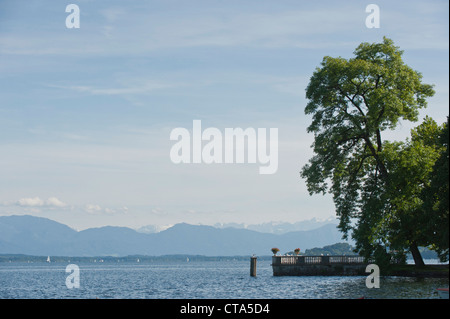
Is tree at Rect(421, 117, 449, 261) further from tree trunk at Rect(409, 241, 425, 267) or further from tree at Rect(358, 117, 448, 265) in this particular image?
tree trunk at Rect(409, 241, 425, 267)

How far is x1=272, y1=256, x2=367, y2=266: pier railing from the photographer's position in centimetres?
6631

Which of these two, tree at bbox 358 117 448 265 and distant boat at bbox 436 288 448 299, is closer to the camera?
distant boat at bbox 436 288 448 299

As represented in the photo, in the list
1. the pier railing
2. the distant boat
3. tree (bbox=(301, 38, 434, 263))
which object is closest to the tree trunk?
tree (bbox=(301, 38, 434, 263))

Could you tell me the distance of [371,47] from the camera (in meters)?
51.9

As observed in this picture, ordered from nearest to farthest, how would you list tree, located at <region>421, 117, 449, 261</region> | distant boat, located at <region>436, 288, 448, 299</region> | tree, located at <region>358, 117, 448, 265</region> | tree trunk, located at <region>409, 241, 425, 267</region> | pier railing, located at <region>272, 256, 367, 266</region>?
distant boat, located at <region>436, 288, 448, 299</region>
tree, located at <region>421, 117, 449, 261</region>
tree, located at <region>358, 117, 448, 265</region>
tree trunk, located at <region>409, 241, 425, 267</region>
pier railing, located at <region>272, 256, 367, 266</region>

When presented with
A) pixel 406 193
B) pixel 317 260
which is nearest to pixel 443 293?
pixel 406 193

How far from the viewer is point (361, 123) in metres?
51.8

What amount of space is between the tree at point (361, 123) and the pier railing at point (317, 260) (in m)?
13.0

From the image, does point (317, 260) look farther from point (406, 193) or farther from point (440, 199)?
point (440, 199)

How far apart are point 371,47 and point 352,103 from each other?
5482 mm

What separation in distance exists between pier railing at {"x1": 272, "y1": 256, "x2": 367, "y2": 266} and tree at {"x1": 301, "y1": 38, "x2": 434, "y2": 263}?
1301cm

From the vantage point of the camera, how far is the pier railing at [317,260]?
218ft

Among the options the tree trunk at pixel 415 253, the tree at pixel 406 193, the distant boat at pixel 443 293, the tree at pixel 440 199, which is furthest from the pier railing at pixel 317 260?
the distant boat at pixel 443 293
